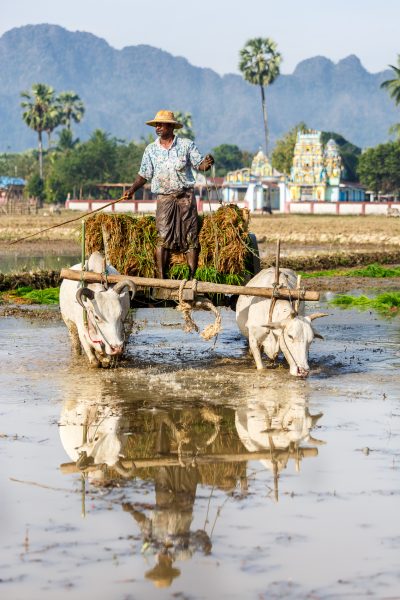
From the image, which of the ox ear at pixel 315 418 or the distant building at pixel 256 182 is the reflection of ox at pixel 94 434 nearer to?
the ox ear at pixel 315 418

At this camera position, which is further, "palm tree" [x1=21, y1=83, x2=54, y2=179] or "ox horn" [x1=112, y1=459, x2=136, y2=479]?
"palm tree" [x1=21, y1=83, x2=54, y2=179]

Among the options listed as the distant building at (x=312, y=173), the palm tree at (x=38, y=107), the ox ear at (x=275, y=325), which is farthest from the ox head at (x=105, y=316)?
the palm tree at (x=38, y=107)

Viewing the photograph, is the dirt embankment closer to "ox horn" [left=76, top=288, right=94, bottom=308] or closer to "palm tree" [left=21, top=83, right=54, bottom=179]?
"ox horn" [left=76, top=288, right=94, bottom=308]

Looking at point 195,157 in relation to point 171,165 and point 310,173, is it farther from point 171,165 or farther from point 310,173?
point 310,173

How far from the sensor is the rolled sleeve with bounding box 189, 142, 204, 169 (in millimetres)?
11078

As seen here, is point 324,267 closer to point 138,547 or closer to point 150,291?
point 150,291

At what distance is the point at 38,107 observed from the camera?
101750 millimetres

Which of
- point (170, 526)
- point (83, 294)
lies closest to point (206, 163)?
point (83, 294)

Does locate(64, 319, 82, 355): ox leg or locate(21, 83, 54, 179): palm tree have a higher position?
locate(21, 83, 54, 179): palm tree

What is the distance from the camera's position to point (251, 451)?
7555 mm

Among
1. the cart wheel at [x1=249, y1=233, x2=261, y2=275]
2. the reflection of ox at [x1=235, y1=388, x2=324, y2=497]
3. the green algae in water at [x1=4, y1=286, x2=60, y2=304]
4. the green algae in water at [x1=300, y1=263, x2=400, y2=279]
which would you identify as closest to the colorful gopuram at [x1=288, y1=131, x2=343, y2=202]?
the green algae in water at [x1=300, y1=263, x2=400, y2=279]

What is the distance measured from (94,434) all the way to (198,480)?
4.94ft

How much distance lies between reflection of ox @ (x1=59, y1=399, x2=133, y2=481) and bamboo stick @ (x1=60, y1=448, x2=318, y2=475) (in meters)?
0.06

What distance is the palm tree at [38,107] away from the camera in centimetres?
10088
